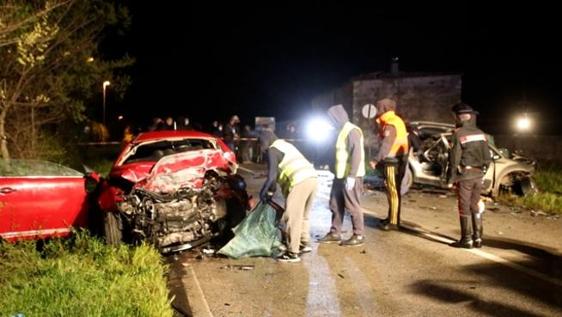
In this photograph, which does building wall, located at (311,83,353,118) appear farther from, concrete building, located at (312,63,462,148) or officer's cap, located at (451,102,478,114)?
officer's cap, located at (451,102,478,114)

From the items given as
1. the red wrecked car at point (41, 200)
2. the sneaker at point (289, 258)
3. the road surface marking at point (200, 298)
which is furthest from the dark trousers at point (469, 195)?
the red wrecked car at point (41, 200)

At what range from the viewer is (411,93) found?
2548 centimetres

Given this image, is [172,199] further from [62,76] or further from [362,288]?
[62,76]

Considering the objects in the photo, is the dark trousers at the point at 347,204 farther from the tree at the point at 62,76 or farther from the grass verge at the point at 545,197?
the tree at the point at 62,76

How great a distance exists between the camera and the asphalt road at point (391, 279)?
17.0ft

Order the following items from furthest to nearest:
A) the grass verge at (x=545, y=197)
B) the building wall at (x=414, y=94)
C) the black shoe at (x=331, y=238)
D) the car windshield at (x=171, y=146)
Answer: the building wall at (x=414, y=94) → the grass verge at (x=545, y=197) → the car windshield at (x=171, y=146) → the black shoe at (x=331, y=238)

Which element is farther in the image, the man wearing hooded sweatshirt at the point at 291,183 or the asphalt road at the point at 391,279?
the man wearing hooded sweatshirt at the point at 291,183

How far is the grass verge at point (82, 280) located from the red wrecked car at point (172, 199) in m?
0.34

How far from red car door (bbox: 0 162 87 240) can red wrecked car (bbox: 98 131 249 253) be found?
52 centimetres

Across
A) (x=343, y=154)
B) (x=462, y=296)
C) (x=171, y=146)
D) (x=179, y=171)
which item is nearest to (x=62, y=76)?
(x=171, y=146)

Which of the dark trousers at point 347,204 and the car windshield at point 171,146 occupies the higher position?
the car windshield at point 171,146

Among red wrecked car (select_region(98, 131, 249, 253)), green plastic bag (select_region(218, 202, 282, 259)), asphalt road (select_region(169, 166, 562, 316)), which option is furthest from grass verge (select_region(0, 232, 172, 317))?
green plastic bag (select_region(218, 202, 282, 259))

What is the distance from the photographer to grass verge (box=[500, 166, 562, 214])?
34.1ft

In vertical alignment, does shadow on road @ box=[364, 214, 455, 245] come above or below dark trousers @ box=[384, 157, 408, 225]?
below
